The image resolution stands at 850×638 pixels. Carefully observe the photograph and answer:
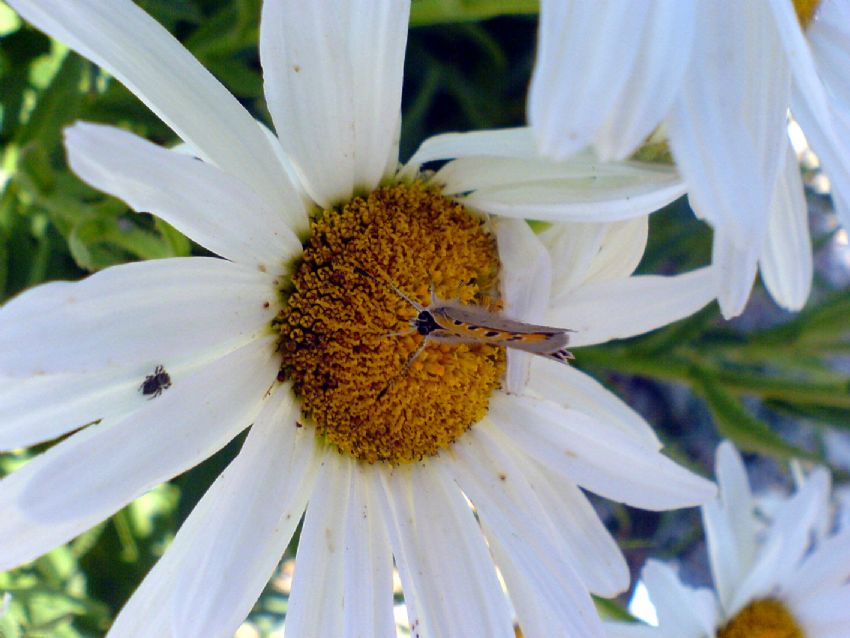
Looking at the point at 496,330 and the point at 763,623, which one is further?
the point at 763,623

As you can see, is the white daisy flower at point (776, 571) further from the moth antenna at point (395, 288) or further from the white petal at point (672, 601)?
the moth antenna at point (395, 288)

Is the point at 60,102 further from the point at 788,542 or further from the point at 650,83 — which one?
the point at 788,542

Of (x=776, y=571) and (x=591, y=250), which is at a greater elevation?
(x=591, y=250)

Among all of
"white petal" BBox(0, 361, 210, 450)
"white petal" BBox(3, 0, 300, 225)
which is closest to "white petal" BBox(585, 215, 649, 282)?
"white petal" BBox(3, 0, 300, 225)

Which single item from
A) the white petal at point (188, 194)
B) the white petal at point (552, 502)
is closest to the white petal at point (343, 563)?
the white petal at point (552, 502)

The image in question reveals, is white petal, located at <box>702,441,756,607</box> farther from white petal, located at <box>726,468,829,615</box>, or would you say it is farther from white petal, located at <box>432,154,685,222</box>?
white petal, located at <box>432,154,685,222</box>

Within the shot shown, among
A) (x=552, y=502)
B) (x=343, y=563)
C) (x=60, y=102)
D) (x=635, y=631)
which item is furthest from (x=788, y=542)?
(x=60, y=102)
